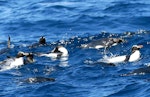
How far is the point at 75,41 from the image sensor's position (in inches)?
1040

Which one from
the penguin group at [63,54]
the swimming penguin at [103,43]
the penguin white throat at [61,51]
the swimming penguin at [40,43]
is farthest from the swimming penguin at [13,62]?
the swimming penguin at [103,43]

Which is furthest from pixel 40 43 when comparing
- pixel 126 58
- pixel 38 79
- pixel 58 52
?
pixel 38 79

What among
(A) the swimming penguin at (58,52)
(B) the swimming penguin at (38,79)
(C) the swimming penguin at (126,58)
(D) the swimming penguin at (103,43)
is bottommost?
(B) the swimming penguin at (38,79)

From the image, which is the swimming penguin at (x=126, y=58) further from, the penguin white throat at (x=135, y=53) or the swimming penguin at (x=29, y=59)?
the swimming penguin at (x=29, y=59)

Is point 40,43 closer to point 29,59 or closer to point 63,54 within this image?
point 63,54

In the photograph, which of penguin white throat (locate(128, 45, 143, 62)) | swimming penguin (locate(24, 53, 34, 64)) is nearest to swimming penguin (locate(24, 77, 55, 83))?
swimming penguin (locate(24, 53, 34, 64))

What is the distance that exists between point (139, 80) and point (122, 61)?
135 inches

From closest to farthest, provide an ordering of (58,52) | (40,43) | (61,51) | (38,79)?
(38,79), (61,51), (58,52), (40,43)

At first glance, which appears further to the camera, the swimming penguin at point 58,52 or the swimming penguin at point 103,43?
the swimming penguin at point 103,43

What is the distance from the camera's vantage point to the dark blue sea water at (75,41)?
61.6 feet

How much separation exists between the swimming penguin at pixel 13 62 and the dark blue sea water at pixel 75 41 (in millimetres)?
425

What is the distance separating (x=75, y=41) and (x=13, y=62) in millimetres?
4407

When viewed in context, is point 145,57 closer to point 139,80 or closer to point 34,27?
point 139,80

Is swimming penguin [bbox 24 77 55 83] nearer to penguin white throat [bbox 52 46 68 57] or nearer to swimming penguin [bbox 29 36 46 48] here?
penguin white throat [bbox 52 46 68 57]
